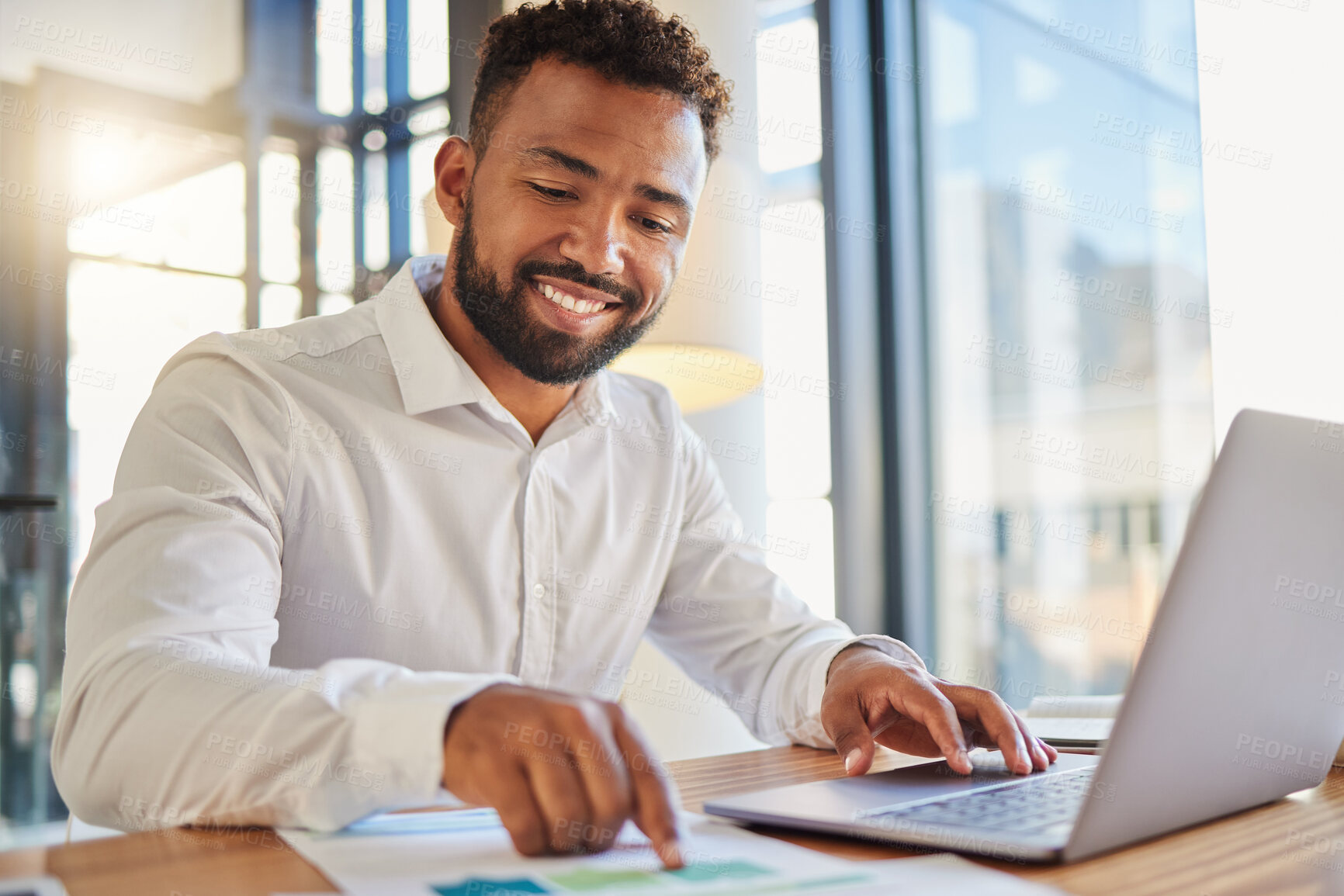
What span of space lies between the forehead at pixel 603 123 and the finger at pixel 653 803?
34.9 inches

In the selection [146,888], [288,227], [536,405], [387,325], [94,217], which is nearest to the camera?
[146,888]

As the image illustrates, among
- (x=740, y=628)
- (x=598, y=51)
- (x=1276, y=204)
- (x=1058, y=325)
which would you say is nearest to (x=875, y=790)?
(x=740, y=628)

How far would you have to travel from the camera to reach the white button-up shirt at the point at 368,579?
0.64m

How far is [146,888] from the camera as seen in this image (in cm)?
52

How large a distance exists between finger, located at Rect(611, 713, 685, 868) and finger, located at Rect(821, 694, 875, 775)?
0.35 meters

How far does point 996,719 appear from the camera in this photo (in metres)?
0.86

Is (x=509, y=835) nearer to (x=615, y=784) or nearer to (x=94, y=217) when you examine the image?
(x=615, y=784)

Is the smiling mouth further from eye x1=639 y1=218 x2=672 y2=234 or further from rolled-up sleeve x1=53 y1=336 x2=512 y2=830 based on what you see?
rolled-up sleeve x1=53 y1=336 x2=512 y2=830

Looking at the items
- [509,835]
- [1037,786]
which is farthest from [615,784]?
[1037,786]

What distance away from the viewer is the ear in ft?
4.87

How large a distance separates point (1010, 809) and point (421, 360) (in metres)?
0.87

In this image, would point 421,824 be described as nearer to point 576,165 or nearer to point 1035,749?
point 1035,749

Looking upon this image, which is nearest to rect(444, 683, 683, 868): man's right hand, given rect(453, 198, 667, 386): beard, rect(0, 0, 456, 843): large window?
rect(453, 198, 667, 386): beard

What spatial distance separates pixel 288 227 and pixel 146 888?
103 inches
